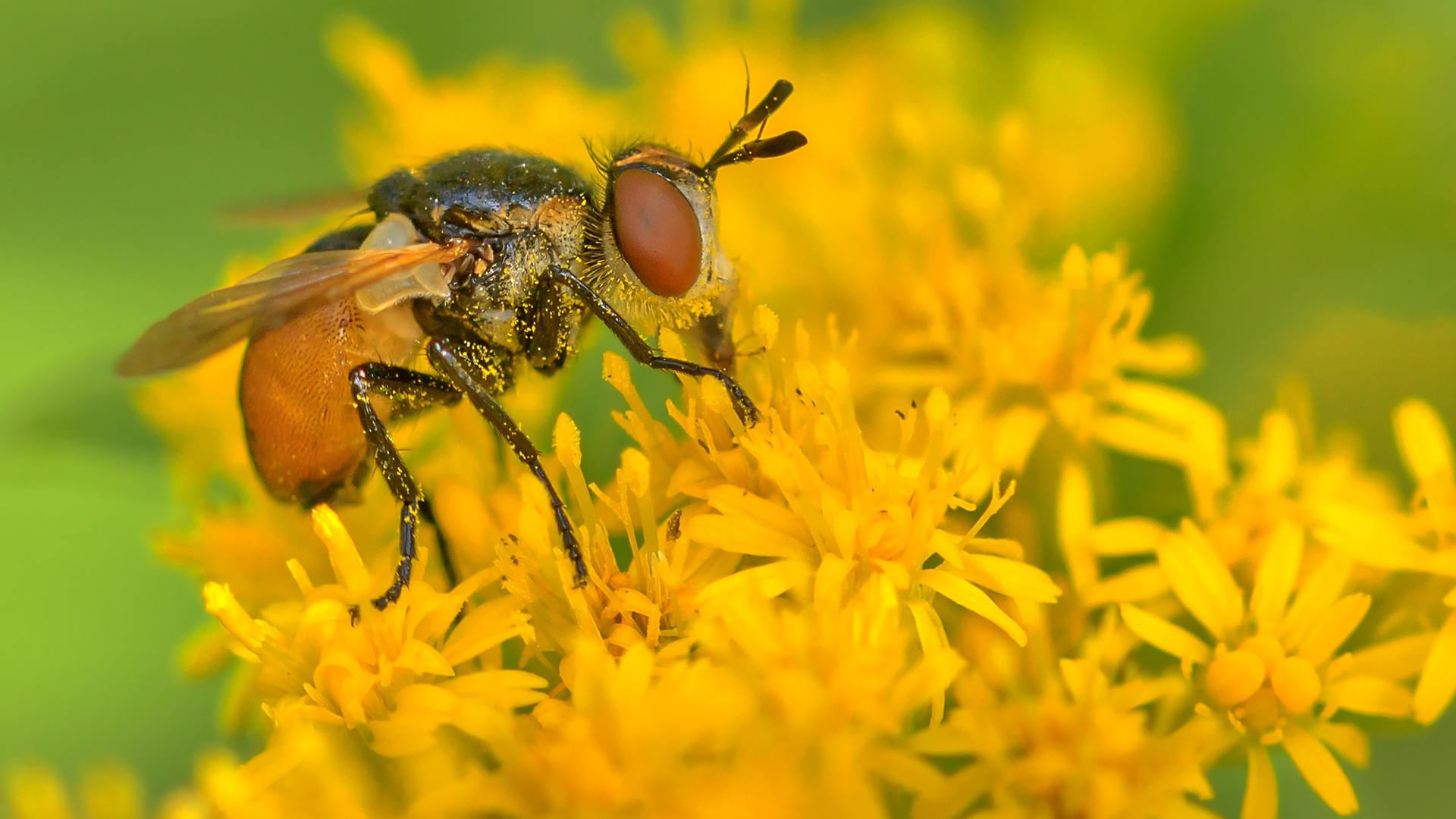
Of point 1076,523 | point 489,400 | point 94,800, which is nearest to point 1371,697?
point 1076,523

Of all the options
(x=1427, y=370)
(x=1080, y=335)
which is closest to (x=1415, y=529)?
(x=1080, y=335)

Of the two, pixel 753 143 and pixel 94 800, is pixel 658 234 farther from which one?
pixel 94 800

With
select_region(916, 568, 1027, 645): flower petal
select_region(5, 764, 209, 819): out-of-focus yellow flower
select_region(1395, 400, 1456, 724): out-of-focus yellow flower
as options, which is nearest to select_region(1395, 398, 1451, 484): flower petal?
select_region(1395, 400, 1456, 724): out-of-focus yellow flower

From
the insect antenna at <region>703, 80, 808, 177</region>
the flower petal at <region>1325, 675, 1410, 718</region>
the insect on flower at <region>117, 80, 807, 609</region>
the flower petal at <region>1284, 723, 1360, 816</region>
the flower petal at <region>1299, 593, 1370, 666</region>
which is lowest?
the flower petal at <region>1284, 723, 1360, 816</region>

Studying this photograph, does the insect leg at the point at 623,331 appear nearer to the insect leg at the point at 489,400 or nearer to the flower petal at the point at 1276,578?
the insect leg at the point at 489,400

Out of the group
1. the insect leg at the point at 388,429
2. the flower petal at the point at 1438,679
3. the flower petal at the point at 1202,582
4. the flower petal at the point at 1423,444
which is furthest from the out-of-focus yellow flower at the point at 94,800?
the flower petal at the point at 1423,444

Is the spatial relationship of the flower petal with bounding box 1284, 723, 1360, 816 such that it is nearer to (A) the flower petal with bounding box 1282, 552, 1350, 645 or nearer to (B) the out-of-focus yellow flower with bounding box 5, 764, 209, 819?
(A) the flower petal with bounding box 1282, 552, 1350, 645
